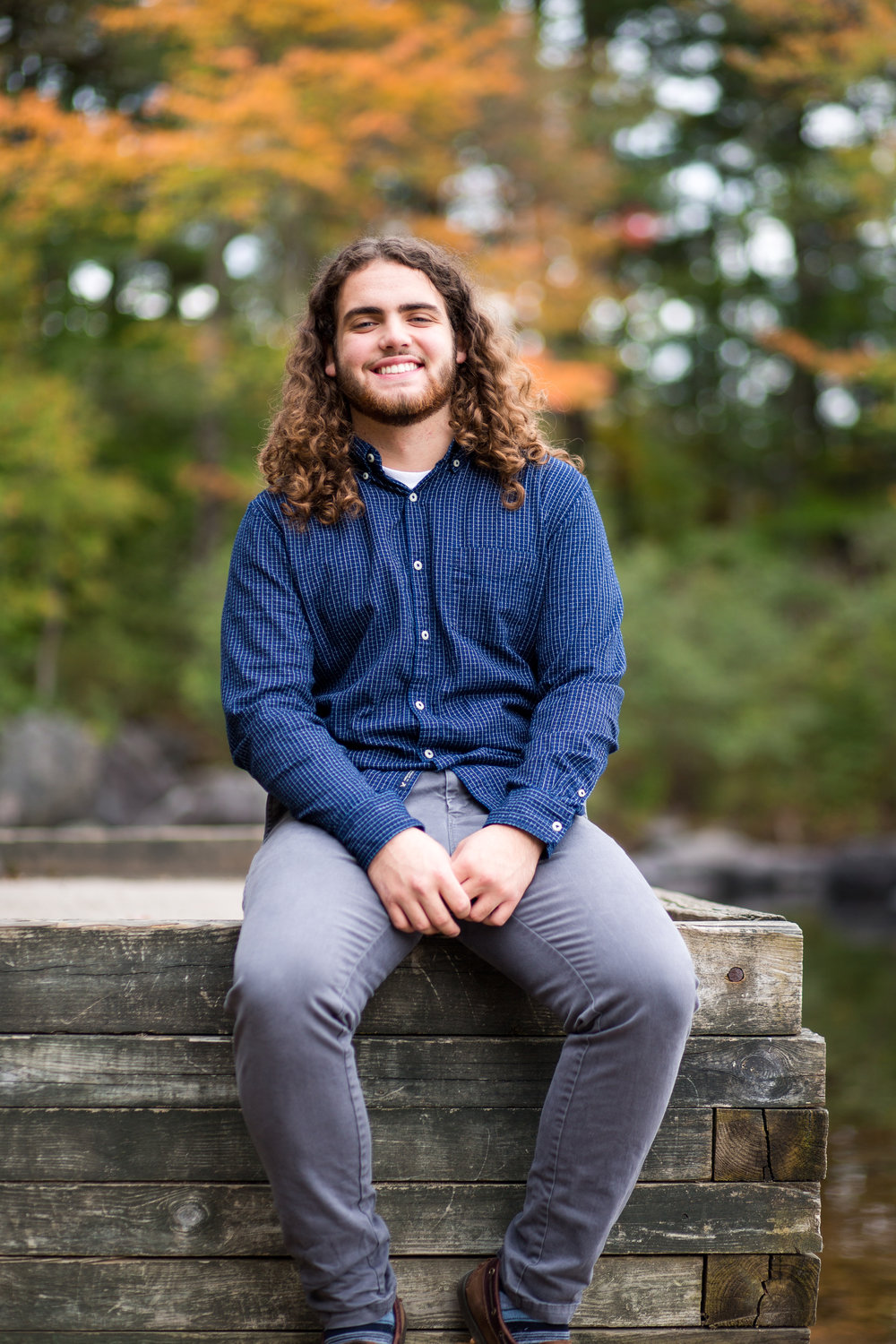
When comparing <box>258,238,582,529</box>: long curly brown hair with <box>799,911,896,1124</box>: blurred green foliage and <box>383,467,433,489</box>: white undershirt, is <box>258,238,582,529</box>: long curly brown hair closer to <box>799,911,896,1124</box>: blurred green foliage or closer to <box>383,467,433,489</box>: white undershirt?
<box>383,467,433,489</box>: white undershirt

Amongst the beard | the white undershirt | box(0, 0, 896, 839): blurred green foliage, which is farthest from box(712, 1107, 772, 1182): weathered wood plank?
box(0, 0, 896, 839): blurred green foliage

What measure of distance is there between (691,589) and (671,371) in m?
7.11

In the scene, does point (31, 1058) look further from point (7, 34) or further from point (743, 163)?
point (743, 163)

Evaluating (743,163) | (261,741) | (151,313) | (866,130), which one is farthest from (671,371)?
(261,741)

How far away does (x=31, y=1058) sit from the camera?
1.97 m

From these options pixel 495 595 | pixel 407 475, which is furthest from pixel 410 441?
pixel 495 595

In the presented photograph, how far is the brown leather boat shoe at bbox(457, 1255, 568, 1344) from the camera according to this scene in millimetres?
1858

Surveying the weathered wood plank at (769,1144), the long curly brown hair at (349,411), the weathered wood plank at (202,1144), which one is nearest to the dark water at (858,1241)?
the weathered wood plank at (769,1144)

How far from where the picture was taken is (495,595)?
2225 mm

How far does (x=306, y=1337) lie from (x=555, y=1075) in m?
0.58

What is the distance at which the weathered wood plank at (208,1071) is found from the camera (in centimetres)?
196

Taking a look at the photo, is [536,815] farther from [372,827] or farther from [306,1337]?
[306,1337]

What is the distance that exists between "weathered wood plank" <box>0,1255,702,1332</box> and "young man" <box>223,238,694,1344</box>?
0.25 ft

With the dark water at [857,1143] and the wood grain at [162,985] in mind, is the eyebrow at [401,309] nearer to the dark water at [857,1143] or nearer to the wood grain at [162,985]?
the wood grain at [162,985]
